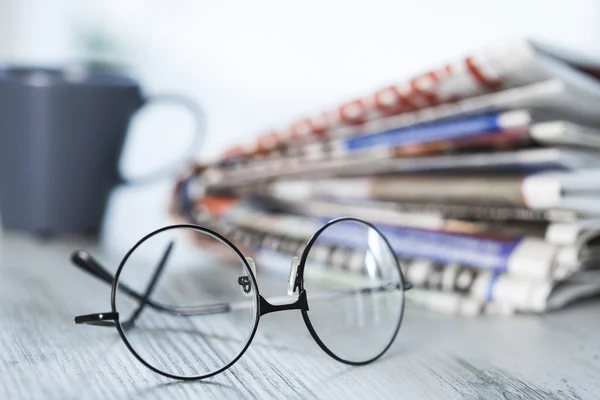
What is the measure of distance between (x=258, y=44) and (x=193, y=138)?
0.79 metres

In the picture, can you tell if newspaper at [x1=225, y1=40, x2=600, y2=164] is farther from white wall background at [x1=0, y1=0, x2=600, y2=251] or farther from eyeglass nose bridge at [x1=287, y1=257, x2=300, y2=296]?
white wall background at [x1=0, y1=0, x2=600, y2=251]

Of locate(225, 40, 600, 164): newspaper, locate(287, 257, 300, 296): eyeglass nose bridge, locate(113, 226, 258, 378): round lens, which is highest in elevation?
locate(225, 40, 600, 164): newspaper

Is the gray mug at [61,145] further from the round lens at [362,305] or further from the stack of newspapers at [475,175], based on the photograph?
the round lens at [362,305]

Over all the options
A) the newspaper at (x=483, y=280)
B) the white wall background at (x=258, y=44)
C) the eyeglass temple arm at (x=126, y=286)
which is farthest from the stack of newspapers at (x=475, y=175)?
the white wall background at (x=258, y=44)

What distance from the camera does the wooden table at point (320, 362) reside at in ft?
1.38

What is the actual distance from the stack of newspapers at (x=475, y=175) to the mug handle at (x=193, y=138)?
0.50ft

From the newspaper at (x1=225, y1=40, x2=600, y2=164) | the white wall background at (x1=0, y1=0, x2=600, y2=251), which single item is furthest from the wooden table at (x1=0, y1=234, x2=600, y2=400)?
the white wall background at (x1=0, y1=0, x2=600, y2=251)

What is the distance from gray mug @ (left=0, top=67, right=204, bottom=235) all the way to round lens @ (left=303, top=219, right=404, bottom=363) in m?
0.34

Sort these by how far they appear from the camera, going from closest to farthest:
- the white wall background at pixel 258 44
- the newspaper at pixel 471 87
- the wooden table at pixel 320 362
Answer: the wooden table at pixel 320 362 → the newspaper at pixel 471 87 → the white wall background at pixel 258 44

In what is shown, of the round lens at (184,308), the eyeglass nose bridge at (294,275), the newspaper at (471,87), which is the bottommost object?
the round lens at (184,308)

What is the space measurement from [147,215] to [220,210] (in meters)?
0.21

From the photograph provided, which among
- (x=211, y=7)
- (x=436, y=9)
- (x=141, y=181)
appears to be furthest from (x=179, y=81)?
(x=141, y=181)

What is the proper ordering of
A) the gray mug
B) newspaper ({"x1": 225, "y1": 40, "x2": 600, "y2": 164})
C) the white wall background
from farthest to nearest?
the white wall background → the gray mug → newspaper ({"x1": 225, "y1": 40, "x2": 600, "y2": 164})

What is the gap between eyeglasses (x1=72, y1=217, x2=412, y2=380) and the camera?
0.46 meters
